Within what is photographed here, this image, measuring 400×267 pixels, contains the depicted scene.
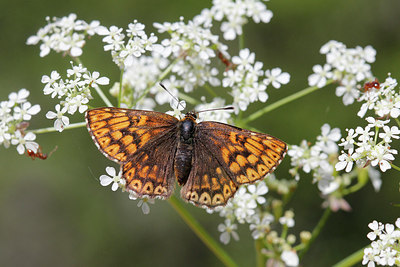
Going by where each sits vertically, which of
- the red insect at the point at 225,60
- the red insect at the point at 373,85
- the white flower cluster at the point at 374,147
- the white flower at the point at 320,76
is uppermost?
the red insect at the point at 225,60

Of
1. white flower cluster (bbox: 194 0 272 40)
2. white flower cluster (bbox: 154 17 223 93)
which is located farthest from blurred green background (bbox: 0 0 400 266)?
white flower cluster (bbox: 154 17 223 93)

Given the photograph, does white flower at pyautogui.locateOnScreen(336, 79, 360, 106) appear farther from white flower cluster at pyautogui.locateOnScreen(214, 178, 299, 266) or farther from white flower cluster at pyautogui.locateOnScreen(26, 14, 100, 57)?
white flower cluster at pyautogui.locateOnScreen(26, 14, 100, 57)

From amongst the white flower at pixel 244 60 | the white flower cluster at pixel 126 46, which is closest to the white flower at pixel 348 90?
the white flower at pixel 244 60

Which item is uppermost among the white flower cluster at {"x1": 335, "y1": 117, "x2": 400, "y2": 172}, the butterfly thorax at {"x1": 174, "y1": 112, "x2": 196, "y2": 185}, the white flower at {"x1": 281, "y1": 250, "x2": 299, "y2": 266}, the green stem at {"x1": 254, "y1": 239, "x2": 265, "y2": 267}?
the butterfly thorax at {"x1": 174, "y1": 112, "x2": 196, "y2": 185}

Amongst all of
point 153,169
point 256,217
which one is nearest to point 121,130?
point 153,169

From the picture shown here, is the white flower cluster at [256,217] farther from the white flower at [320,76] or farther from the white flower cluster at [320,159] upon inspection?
the white flower at [320,76]

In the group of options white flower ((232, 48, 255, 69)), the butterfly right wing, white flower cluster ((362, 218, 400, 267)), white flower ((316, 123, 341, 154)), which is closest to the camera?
white flower cluster ((362, 218, 400, 267))
